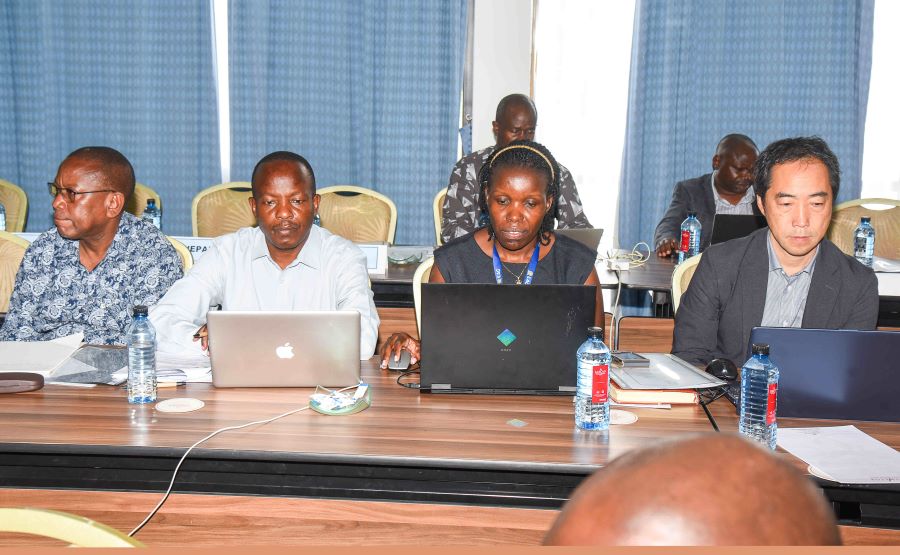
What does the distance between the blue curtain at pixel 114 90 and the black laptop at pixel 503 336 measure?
4117 mm

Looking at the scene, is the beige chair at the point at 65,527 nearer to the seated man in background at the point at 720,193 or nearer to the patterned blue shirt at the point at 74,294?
the patterned blue shirt at the point at 74,294

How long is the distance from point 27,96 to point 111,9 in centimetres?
87

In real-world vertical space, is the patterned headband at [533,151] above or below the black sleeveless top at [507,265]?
above

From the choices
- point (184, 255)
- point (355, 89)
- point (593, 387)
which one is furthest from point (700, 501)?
point (355, 89)

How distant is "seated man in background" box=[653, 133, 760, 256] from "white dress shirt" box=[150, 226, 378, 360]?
2189 millimetres

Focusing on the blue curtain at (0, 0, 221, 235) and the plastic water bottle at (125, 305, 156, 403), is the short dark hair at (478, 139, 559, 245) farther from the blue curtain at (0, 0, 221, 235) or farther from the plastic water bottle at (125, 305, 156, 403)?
the blue curtain at (0, 0, 221, 235)

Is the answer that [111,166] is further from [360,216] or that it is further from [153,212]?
[153,212]

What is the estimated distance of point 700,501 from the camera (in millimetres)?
366

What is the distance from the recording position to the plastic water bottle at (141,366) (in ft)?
6.74

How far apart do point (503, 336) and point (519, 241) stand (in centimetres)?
60

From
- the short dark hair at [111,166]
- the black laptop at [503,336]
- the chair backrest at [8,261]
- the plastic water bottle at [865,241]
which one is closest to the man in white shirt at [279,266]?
the short dark hair at [111,166]

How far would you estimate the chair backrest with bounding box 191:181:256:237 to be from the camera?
4488 millimetres

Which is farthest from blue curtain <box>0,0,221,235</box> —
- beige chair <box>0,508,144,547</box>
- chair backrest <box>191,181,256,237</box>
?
beige chair <box>0,508,144,547</box>

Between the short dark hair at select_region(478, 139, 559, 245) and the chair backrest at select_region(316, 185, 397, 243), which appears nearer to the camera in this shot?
the short dark hair at select_region(478, 139, 559, 245)
